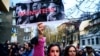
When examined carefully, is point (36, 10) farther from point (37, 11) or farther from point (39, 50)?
point (39, 50)

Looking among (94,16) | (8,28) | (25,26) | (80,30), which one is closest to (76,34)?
(80,30)

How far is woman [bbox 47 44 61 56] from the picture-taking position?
1.63 m

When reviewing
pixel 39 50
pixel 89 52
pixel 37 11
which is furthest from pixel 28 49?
pixel 89 52

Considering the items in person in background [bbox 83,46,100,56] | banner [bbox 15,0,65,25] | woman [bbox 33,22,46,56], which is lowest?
person in background [bbox 83,46,100,56]

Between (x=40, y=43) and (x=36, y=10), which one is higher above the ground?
(x=36, y=10)

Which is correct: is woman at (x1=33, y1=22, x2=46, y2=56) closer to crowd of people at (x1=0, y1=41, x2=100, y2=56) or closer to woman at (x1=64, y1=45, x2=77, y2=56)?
crowd of people at (x1=0, y1=41, x2=100, y2=56)

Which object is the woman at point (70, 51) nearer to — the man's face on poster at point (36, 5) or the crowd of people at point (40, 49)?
the crowd of people at point (40, 49)

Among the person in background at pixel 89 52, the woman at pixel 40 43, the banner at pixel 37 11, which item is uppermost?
the banner at pixel 37 11

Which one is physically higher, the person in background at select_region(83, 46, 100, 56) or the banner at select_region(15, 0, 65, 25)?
the banner at select_region(15, 0, 65, 25)

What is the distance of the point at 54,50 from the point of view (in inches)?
64.7

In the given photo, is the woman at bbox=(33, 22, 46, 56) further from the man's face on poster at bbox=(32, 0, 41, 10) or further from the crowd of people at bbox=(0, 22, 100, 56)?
the man's face on poster at bbox=(32, 0, 41, 10)

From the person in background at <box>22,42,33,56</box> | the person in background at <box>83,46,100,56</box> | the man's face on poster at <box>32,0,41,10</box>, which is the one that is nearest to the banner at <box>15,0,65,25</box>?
the man's face on poster at <box>32,0,41,10</box>

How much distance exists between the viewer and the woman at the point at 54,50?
1.63 meters

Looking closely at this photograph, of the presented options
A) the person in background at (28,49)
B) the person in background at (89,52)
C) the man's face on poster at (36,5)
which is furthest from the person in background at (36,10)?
the person in background at (89,52)
